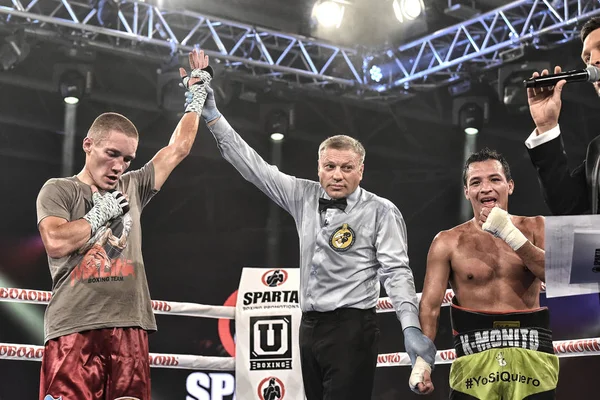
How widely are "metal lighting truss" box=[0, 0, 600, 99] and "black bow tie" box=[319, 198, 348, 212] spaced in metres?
3.86

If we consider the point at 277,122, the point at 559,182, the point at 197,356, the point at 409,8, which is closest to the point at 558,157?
the point at 559,182

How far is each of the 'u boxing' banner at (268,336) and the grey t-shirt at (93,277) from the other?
124cm

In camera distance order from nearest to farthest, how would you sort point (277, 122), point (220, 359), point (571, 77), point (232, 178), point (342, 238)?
point (571, 77) < point (342, 238) < point (220, 359) < point (277, 122) < point (232, 178)

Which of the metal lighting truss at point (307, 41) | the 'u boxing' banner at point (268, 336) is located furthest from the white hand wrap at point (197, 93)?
the metal lighting truss at point (307, 41)

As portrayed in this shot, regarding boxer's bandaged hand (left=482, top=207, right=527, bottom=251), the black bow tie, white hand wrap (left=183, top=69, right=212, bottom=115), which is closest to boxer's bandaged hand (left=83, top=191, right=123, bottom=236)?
white hand wrap (left=183, top=69, right=212, bottom=115)

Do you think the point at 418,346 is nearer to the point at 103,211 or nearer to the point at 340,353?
the point at 340,353

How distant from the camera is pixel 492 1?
6.38 meters

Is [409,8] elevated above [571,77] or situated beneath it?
elevated above

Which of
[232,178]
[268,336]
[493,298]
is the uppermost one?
[232,178]

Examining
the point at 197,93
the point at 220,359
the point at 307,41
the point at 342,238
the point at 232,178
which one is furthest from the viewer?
the point at 232,178

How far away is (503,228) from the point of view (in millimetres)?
2246

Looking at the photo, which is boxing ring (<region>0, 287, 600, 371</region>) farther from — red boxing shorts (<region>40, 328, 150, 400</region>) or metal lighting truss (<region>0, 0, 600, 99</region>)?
metal lighting truss (<region>0, 0, 600, 99</region>)

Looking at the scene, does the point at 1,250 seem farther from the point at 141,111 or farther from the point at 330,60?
the point at 330,60

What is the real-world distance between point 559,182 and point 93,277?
1459mm
